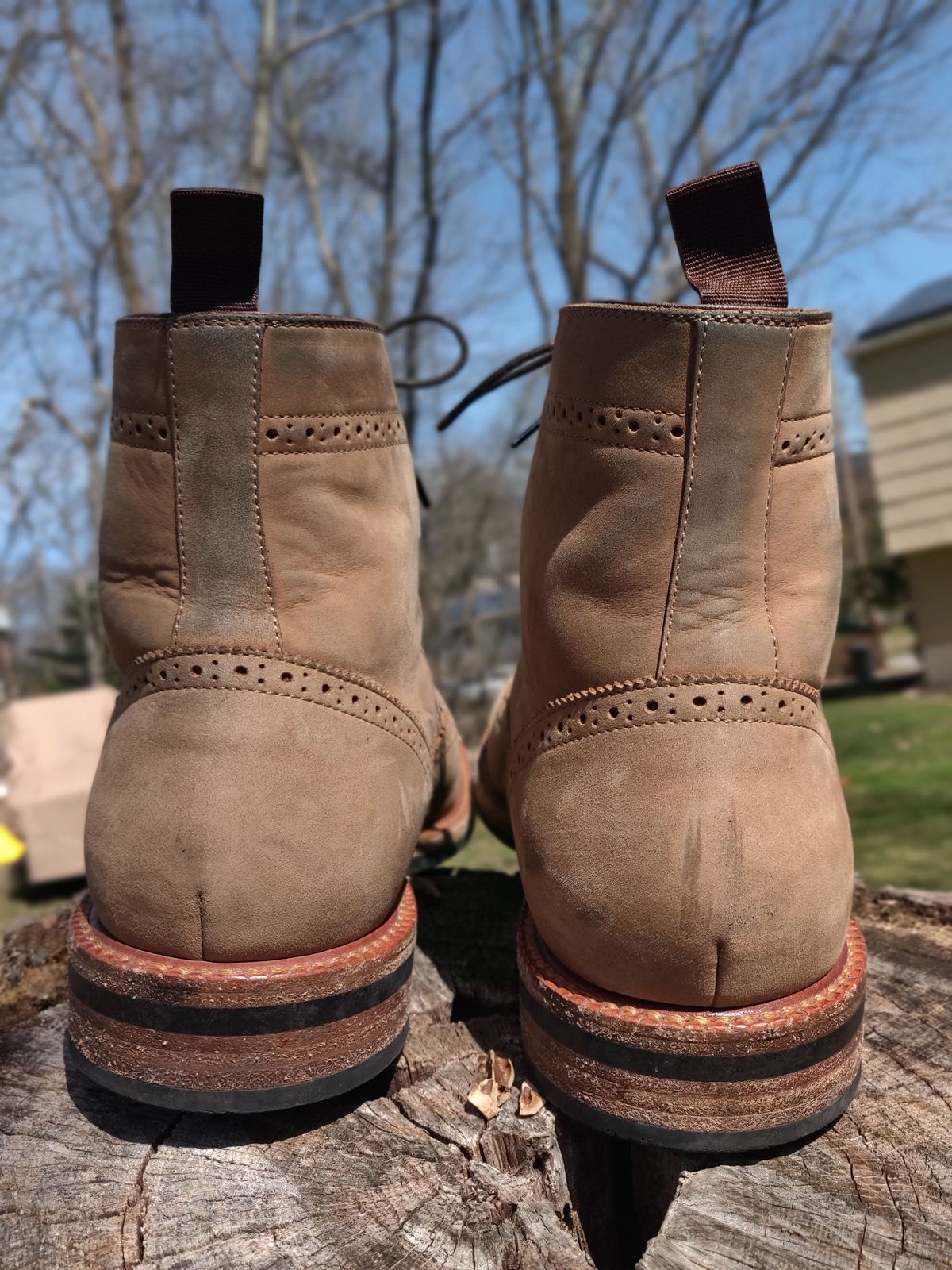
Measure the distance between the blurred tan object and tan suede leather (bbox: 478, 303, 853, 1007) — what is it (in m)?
5.57

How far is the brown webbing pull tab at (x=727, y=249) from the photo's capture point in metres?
1.19

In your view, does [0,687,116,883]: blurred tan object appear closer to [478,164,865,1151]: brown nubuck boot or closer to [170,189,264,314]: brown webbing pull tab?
[170,189,264,314]: brown webbing pull tab

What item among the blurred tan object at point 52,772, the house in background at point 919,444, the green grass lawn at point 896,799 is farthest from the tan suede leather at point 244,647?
the house in background at point 919,444

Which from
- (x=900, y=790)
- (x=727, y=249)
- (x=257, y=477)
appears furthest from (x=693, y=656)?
(x=900, y=790)

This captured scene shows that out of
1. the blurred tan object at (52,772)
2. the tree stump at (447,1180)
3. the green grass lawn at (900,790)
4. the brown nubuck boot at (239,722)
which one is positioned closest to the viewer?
the tree stump at (447,1180)

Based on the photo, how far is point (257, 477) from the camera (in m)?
1.27

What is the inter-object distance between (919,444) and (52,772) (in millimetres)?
9481

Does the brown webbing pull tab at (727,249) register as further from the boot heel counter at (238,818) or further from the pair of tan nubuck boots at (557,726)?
the boot heel counter at (238,818)

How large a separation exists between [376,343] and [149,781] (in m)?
0.67

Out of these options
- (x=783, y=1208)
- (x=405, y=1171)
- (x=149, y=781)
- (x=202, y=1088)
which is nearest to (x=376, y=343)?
(x=149, y=781)

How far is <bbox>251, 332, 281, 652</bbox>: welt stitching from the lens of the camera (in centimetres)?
124

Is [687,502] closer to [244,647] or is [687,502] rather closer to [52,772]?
[244,647]

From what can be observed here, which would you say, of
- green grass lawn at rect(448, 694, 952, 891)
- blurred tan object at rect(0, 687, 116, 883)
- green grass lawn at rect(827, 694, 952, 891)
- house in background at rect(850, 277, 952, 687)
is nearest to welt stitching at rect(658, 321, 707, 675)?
green grass lawn at rect(827, 694, 952, 891)

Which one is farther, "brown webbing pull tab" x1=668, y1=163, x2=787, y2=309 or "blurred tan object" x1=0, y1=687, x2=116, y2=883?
"blurred tan object" x1=0, y1=687, x2=116, y2=883
